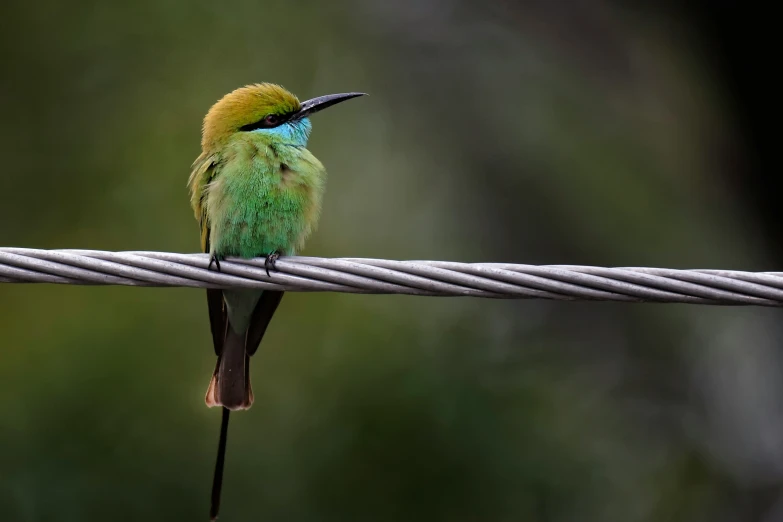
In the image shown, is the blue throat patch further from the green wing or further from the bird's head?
the green wing

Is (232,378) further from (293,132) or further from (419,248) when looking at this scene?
(419,248)

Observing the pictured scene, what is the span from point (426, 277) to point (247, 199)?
111 cm

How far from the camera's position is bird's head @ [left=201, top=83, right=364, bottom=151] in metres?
3.31

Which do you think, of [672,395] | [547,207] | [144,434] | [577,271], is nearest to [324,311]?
[144,434]

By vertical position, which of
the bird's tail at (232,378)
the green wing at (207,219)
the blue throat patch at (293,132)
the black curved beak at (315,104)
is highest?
the black curved beak at (315,104)

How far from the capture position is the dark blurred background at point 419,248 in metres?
4.71

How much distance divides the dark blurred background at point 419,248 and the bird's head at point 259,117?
1.54 meters

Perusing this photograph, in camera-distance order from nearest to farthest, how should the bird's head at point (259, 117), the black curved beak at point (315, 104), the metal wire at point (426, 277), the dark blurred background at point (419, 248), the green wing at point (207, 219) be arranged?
the metal wire at point (426, 277) < the green wing at point (207, 219) < the bird's head at point (259, 117) < the black curved beak at point (315, 104) < the dark blurred background at point (419, 248)

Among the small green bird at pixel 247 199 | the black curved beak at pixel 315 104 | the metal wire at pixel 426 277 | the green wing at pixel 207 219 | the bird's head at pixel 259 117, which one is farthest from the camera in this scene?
the black curved beak at pixel 315 104

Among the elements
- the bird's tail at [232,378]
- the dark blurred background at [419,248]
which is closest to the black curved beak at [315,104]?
the bird's tail at [232,378]

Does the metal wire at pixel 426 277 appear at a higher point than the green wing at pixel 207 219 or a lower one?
lower

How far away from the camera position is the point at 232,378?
3.29m

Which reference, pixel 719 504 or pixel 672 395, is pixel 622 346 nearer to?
pixel 672 395

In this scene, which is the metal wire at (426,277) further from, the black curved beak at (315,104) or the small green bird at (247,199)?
the black curved beak at (315,104)
